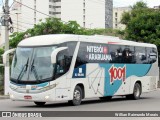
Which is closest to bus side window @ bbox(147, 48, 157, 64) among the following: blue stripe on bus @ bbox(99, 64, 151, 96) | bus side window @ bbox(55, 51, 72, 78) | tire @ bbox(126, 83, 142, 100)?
blue stripe on bus @ bbox(99, 64, 151, 96)

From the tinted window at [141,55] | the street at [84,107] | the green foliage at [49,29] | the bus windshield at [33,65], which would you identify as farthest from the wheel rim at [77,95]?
the green foliage at [49,29]

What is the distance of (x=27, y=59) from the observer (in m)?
20.1

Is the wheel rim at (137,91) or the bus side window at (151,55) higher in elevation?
the bus side window at (151,55)

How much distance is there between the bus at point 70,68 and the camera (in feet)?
64.3

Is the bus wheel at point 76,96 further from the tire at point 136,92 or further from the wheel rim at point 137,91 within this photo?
the wheel rim at point 137,91

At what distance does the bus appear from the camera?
1959cm

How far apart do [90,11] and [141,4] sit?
8592 cm

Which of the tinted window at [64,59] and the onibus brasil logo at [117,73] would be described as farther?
the onibus brasil logo at [117,73]

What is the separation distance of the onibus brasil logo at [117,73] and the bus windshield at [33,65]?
479 centimetres

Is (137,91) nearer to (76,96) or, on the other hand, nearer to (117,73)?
(117,73)

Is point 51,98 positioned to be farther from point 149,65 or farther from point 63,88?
point 149,65

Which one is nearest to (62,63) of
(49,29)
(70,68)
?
(70,68)

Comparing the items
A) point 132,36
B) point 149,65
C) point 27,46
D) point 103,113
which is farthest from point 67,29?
point 103,113

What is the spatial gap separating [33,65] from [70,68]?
1.69 meters
